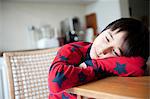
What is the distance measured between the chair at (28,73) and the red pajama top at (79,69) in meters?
0.23

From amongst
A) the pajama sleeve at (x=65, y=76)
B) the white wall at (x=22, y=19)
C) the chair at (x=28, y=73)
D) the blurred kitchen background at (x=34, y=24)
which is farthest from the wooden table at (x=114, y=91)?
the white wall at (x=22, y=19)

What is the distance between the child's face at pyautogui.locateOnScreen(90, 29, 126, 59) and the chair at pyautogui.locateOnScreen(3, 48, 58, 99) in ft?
0.94

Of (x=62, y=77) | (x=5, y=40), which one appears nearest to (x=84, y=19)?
(x=62, y=77)

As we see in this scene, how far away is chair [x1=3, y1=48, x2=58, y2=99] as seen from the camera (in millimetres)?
690

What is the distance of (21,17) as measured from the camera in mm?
1531

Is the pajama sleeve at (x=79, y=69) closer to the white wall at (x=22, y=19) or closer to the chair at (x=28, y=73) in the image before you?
the chair at (x=28, y=73)

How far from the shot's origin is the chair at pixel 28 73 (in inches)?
27.2

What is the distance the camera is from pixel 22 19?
154cm

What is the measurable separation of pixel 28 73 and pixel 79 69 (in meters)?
0.35

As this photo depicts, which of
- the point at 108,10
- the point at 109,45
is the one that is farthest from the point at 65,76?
the point at 108,10

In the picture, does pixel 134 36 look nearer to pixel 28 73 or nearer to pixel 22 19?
pixel 28 73

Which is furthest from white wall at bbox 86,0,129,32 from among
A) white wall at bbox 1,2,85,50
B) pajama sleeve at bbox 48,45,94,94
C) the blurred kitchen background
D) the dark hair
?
white wall at bbox 1,2,85,50

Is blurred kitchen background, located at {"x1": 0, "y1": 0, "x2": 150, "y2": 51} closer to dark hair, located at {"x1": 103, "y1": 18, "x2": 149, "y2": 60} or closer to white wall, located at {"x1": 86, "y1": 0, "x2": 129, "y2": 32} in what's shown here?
white wall, located at {"x1": 86, "y1": 0, "x2": 129, "y2": 32}

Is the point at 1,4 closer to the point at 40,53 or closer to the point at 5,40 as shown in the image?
the point at 5,40
